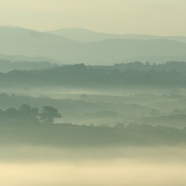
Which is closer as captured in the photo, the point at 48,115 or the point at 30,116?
the point at 48,115

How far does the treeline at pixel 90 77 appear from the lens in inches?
6747

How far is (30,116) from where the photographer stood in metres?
55.7

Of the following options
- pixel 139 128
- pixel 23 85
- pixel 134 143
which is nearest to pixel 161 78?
pixel 23 85

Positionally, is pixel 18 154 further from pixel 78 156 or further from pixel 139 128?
pixel 139 128

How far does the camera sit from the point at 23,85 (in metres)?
165

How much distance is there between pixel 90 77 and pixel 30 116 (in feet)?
407

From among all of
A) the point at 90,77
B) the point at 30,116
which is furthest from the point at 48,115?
the point at 90,77

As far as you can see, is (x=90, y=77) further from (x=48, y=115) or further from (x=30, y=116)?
(x=48, y=115)

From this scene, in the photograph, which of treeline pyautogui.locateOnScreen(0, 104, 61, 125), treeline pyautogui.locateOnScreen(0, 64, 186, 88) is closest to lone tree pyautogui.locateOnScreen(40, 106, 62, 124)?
treeline pyautogui.locateOnScreen(0, 104, 61, 125)

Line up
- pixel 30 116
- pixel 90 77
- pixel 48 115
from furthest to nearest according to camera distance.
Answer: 1. pixel 90 77
2. pixel 30 116
3. pixel 48 115

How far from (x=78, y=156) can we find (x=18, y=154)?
6.69m

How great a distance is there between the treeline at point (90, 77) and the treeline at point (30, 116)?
108454mm

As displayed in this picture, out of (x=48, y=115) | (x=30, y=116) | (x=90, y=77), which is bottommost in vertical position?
(x=48, y=115)

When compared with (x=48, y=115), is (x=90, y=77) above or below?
above
